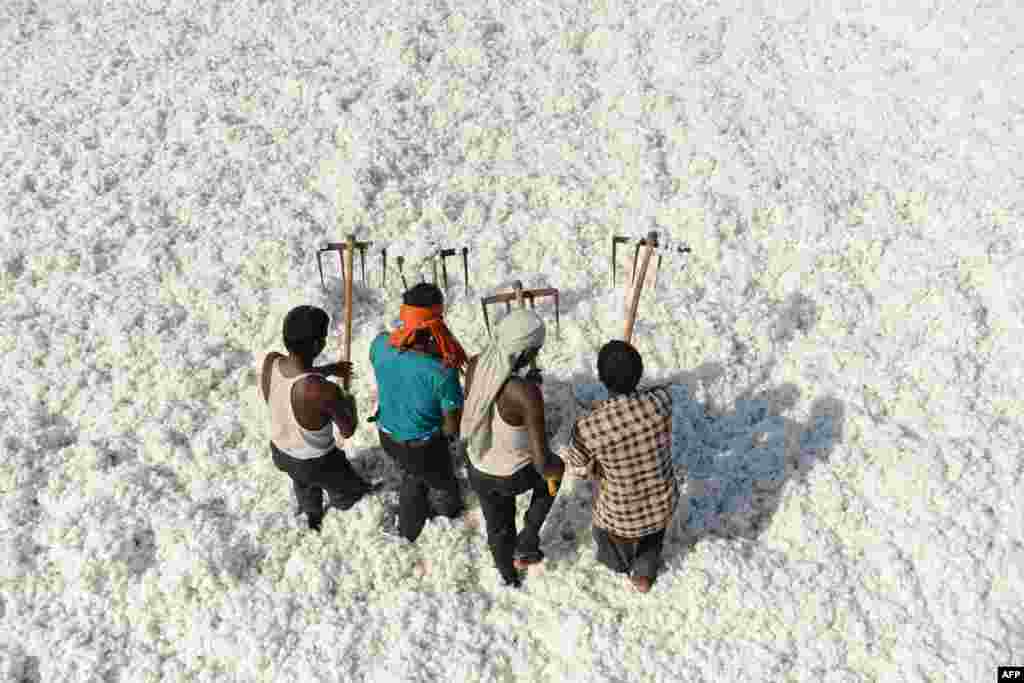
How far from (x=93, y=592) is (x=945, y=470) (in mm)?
6699

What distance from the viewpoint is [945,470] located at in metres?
5.82

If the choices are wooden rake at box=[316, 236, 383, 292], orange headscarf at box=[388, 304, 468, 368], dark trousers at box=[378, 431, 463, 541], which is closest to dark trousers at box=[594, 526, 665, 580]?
dark trousers at box=[378, 431, 463, 541]

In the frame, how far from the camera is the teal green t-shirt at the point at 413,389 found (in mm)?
4652

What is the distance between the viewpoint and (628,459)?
4.62 m

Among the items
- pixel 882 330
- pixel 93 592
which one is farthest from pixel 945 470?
pixel 93 592

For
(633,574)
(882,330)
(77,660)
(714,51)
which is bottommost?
(77,660)

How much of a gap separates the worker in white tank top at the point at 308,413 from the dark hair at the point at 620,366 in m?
1.79

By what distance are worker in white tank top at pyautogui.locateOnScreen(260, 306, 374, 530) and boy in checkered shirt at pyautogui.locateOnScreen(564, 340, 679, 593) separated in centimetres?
167

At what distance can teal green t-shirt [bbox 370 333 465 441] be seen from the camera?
4.65 meters

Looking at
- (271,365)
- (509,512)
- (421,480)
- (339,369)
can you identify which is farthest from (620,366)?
(271,365)

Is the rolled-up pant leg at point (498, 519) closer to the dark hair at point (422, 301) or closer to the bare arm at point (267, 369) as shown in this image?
the dark hair at point (422, 301)

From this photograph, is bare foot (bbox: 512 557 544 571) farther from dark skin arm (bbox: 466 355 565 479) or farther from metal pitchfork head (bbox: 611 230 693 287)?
metal pitchfork head (bbox: 611 230 693 287)

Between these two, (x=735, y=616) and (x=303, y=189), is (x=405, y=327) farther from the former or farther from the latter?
(x=303, y=189)

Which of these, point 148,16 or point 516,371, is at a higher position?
point 148,16
